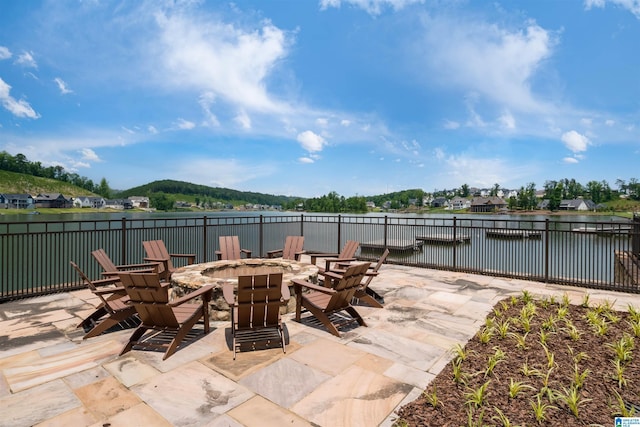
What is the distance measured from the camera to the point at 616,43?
623 inches

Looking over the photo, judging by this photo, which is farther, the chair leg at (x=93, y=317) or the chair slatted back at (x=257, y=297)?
the chair leg at (x=93, y=317)

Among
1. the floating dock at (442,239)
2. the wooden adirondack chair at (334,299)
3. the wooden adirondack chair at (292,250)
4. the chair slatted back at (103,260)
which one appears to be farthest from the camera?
the floating dock at (442,239)

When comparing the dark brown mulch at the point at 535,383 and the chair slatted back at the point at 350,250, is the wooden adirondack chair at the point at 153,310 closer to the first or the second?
the dark brown mulch at the point at 535,383

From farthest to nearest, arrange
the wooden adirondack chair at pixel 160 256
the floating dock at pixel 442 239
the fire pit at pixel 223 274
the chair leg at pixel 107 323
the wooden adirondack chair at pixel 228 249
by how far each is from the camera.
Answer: the floating dock at pixel 442 239 → the wooden adirondack chair at pixel 228 249 → the wooden adirondack chair at pixel 160 256 → the fire pit at pixel 223 274 → the chair leg at pixel 107 323

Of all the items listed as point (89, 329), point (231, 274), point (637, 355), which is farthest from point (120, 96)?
point (637, 355)

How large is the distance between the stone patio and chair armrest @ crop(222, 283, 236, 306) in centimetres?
45

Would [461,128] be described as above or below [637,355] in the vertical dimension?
above

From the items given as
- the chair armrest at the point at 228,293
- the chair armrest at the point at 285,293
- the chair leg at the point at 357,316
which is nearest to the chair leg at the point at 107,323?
the chair armrest at the point at 228,293

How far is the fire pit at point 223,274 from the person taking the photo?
472 cm

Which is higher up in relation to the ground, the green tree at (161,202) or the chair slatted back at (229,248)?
the green tree at (161,202)

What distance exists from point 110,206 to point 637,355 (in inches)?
4195

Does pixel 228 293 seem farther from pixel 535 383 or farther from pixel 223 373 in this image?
pixel 535 383

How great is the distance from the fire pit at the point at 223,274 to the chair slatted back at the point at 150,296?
0.90 meters

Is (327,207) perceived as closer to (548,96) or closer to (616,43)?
(548,96)
